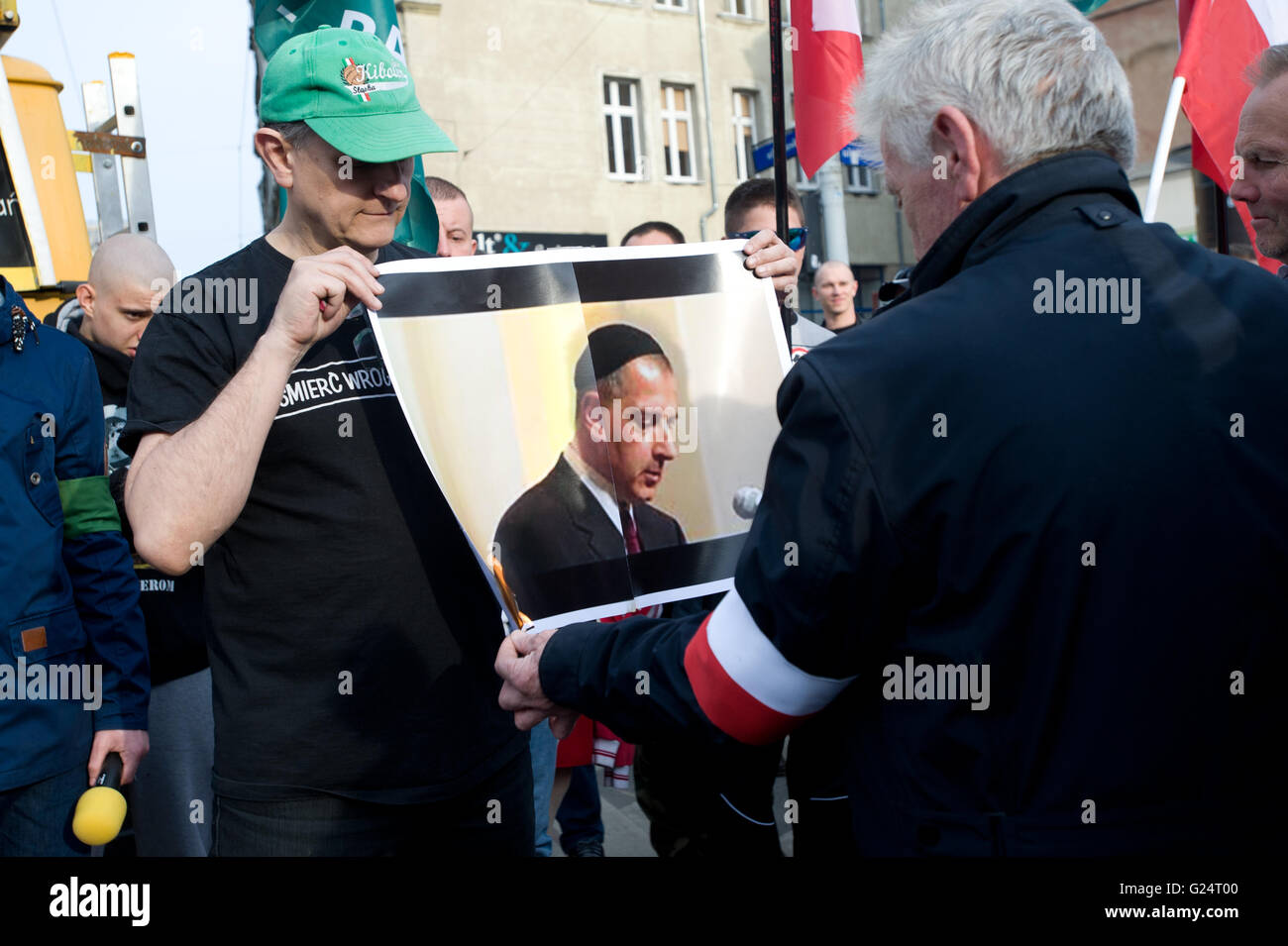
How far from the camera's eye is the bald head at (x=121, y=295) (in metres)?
3.73

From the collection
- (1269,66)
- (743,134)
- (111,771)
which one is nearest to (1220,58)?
(1269,66)

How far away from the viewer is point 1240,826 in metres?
1.26

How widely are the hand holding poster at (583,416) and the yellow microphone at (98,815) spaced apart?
3.42 ft

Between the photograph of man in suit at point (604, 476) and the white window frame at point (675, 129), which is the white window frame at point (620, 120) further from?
the photograph of man in suit at point (604, 476)

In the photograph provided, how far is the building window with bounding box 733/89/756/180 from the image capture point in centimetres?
2217

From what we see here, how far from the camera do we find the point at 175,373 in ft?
6.04

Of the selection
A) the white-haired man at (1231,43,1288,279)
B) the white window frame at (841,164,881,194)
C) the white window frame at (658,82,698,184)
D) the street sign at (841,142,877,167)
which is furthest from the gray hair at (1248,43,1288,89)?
the white window frame at (841,164,881,194)

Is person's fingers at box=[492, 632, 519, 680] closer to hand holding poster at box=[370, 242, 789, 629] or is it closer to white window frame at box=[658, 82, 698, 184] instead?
hand holding poster at box=[370, 242, 789, 629]

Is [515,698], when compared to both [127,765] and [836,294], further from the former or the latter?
[836,294]

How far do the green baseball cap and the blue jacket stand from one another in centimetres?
85

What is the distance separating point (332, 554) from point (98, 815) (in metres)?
0.80
